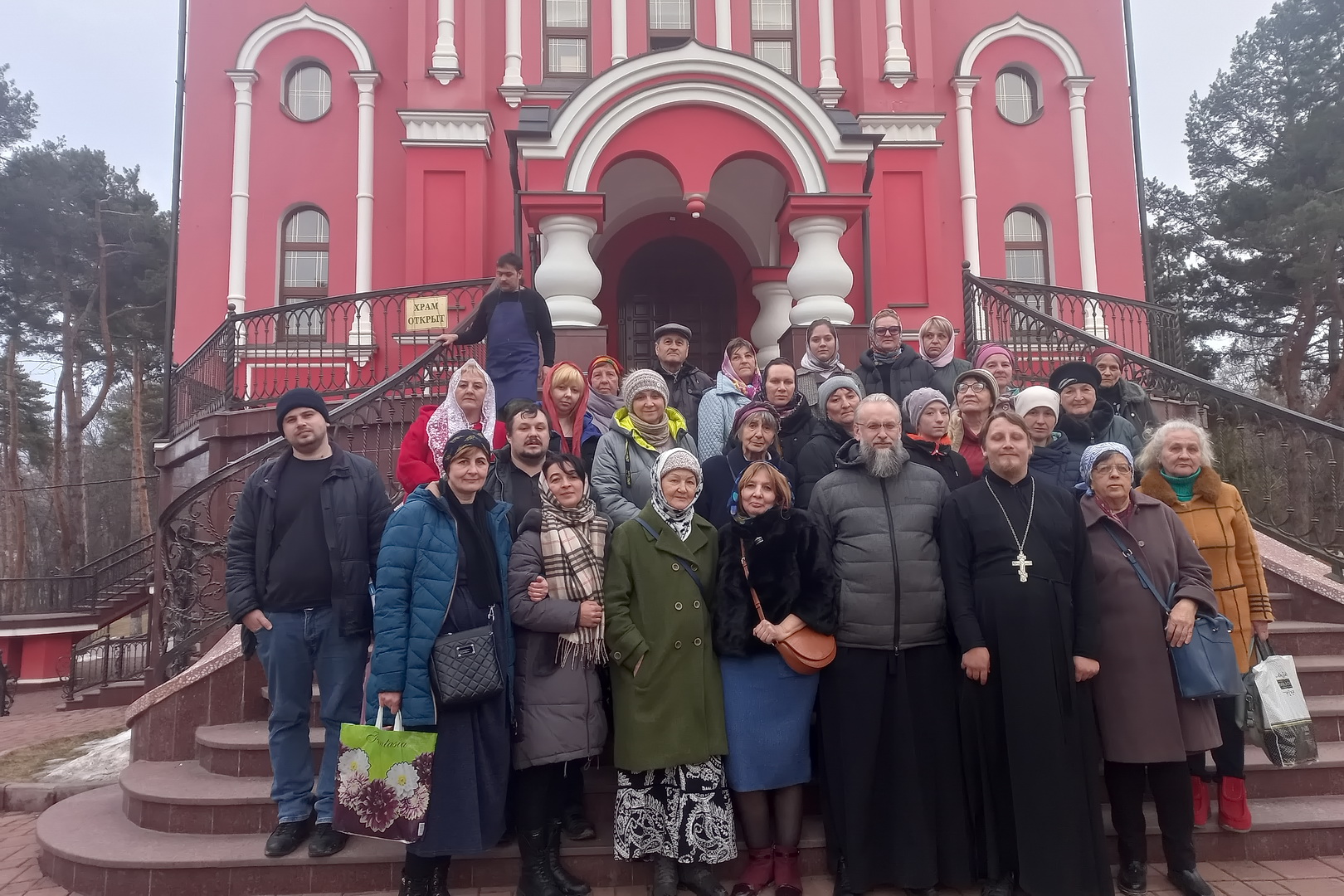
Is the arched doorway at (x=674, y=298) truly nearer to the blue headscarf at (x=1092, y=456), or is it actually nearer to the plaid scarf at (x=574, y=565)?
the blue headscarf at (x=1092, y=456)

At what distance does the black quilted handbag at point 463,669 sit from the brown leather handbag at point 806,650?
3.65 ft

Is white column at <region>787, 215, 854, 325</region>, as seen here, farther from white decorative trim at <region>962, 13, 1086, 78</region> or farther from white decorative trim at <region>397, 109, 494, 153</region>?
white decorative trim at <region>962, 13, 1086, 78</region>

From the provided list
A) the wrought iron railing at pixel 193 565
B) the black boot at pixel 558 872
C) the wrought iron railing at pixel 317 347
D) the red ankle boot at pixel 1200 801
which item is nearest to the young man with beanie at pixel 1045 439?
the red ankle boot at pixel 1200 801

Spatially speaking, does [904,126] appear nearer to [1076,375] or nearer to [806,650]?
[1076,375]

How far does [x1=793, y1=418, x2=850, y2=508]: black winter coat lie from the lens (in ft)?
13.3

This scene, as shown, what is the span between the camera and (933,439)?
3922 mm

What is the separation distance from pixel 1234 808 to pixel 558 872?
3.07 metres

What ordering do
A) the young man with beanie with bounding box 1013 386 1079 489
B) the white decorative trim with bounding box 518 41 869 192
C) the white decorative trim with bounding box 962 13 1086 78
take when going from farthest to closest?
the white decorative trim with bounding box 962 13 1086 78 → the white decorative trim with bounding box 518 41 869 192 → the young man with beanie with bounding box 1013 386 1079 489

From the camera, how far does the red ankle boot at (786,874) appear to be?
3451 millimetres

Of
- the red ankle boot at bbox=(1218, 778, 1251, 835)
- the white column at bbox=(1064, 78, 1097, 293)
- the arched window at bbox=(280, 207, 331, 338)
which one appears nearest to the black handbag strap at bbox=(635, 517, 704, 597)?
the red ankle boot at bbox=(1218, 778, 1251, 835)

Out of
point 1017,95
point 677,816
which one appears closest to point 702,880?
point 677,816

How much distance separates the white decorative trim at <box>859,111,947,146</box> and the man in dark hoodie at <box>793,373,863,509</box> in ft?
26.1

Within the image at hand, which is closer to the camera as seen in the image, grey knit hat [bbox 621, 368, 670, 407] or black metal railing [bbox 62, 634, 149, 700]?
grey knit hat [bbox 621, 368, 670, 407]

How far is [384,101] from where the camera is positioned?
38.4 ft
